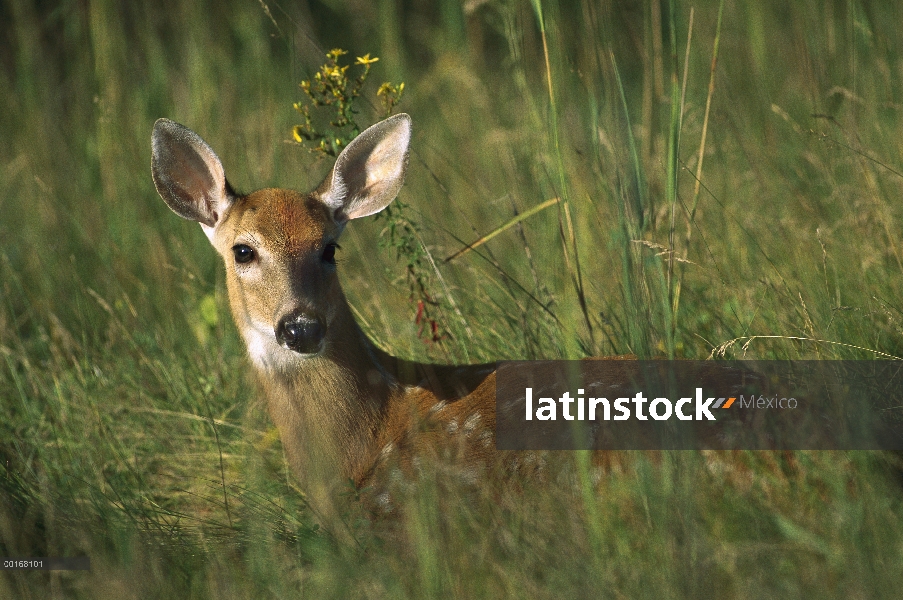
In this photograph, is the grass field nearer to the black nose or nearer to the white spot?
the white spot

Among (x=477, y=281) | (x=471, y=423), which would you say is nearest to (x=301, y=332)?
(x=471, y=423)

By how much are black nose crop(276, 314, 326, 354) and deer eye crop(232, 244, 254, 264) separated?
12.8 inches

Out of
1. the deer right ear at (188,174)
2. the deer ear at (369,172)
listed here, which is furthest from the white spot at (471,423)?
the deer right ear at (188,174)

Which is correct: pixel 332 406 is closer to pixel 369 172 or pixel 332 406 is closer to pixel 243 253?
pixel 243 253

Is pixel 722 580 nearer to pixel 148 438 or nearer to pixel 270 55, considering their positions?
pixel 148 438

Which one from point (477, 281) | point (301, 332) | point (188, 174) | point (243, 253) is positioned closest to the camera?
point (301, 332)

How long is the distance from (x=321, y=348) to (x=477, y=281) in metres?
1.16

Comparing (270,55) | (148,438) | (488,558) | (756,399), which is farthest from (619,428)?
(270,55)

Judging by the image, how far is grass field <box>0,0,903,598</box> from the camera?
10.00ft

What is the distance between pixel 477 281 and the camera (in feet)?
15.6

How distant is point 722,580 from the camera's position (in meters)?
2.80

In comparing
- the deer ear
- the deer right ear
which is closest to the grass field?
the deer ear

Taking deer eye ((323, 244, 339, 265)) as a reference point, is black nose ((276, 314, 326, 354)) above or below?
below

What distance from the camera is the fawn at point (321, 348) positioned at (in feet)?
12.4
